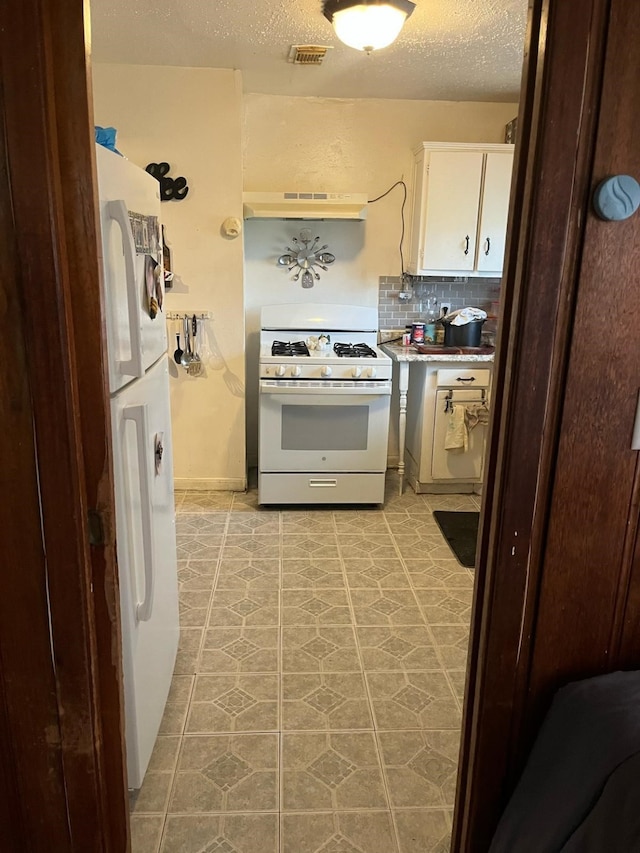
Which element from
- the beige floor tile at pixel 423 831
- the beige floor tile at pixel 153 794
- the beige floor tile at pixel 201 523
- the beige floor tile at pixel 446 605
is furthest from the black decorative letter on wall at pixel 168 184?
the beige floor tile at pixel 423 831

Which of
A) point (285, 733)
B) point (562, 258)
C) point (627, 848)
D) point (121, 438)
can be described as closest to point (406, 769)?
point (285, 733)

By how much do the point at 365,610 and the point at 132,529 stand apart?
1379 millimetres

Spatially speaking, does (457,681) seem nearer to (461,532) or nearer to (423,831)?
(423,831)

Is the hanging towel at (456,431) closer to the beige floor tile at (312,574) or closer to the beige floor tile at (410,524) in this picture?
the beige floor tile at (410,524)

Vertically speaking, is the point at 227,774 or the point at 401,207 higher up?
the point at 401,207

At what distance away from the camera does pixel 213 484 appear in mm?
3980

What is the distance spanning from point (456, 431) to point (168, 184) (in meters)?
2.16

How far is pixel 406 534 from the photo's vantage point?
136 inches

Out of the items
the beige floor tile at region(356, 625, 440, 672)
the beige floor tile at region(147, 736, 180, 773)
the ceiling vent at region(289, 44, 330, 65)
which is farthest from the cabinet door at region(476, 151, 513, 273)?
the beige floor tile at region(147, 736, 180, 773)

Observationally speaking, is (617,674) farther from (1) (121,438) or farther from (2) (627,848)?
(1) (121,438)

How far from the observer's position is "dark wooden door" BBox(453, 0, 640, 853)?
0.97m

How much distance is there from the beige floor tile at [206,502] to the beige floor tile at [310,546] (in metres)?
0.53

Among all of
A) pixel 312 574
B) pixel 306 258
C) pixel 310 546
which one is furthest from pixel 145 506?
pixel 306 258

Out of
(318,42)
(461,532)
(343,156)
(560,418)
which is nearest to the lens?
(560,418)
